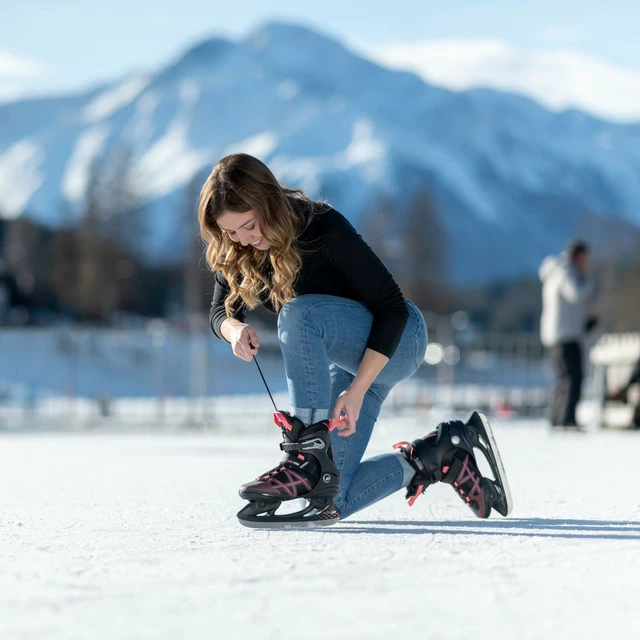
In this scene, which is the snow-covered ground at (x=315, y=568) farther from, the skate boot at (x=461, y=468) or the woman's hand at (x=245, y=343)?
the woman's hand at (x=245, y=343)

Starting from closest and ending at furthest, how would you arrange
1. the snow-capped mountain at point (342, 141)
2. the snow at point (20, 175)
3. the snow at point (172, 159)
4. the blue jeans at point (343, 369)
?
the blue jeans at point (343, 369), the snow-capped mountain at point (342, 141), the snow at point (172, 159), the snow at point (20, 175)

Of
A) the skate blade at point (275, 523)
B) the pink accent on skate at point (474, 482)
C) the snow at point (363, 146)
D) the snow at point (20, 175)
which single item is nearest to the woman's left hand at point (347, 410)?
the skate blade at point (275, 523)

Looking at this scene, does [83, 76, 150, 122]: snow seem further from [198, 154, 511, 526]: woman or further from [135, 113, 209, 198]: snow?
[198, 154, 511, 526]: woman

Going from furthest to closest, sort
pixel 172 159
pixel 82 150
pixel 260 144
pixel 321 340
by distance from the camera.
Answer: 1. pixel 82 150
2. pixel 172 159
3. pixel 260 144
4. pixel 321 340

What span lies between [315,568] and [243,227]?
2.88ft

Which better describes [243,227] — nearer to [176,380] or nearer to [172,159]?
[176,380]

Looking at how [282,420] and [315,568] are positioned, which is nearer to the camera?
[315,568]

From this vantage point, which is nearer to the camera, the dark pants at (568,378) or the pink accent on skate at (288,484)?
the pink accent on skate at (288,484)

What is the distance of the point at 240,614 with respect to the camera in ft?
4.58

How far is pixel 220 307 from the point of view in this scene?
2.64 meters

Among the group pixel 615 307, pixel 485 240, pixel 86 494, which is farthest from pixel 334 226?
pixel 485 240

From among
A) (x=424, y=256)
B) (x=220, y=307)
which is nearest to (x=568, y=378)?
(x=220, y=307)

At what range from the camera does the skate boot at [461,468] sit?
8.25ft

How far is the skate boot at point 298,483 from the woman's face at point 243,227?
1.37ft
